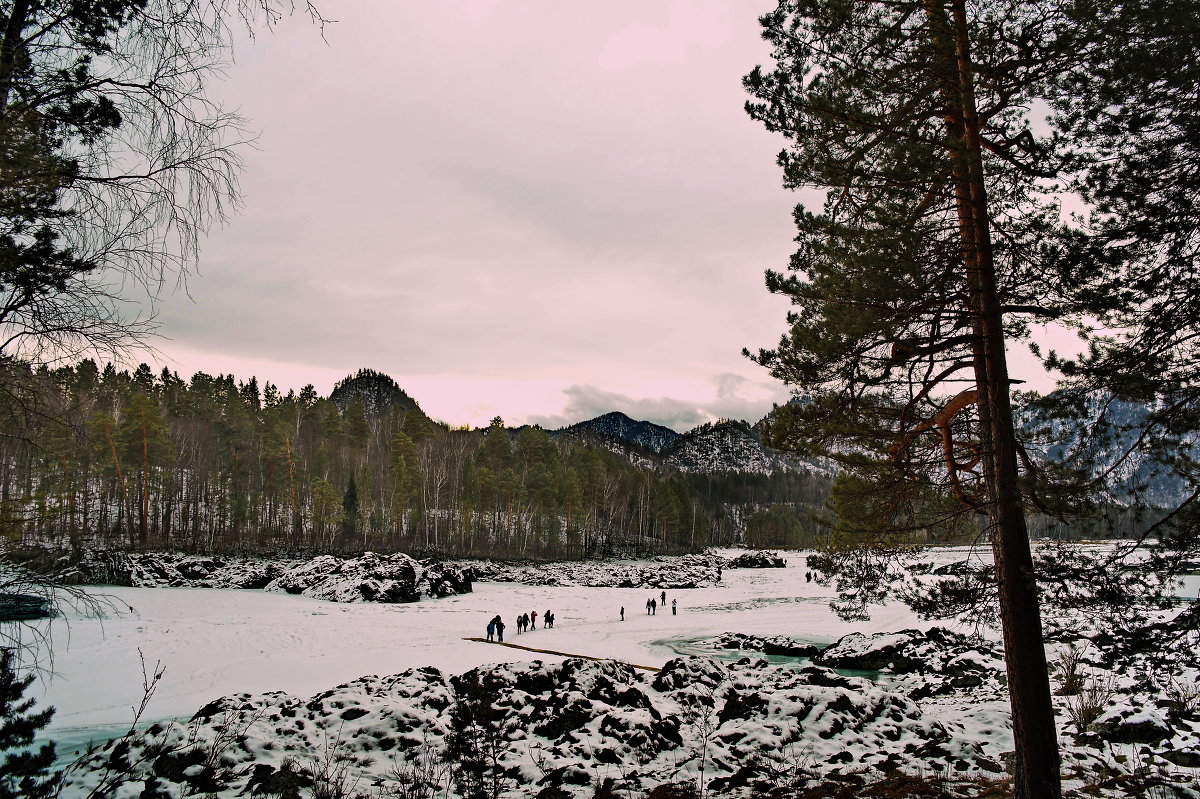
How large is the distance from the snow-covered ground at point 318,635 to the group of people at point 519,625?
0.43 meters

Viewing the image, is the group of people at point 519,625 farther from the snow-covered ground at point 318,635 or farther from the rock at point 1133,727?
the rock at point 1133,727

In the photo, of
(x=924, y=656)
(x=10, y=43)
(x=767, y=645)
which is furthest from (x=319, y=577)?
(x=10, y=43)

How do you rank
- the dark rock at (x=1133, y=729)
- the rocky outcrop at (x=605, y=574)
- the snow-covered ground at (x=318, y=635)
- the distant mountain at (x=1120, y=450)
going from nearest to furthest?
the distant mountain at (x=1120, y=450)
the dark rock at (x=1133, y=729)
the snow-covered ground at (x=318, y=635)
the rocky outcrop at (x=605, y=574)

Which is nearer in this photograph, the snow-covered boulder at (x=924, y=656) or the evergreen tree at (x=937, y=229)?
the evergreen tree at (x=937, y=229)

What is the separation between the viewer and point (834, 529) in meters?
9.30

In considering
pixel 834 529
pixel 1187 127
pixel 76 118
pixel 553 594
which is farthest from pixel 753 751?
pixel 553 594

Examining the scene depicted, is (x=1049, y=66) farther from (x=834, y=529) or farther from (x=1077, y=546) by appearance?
(x=834, y=529)

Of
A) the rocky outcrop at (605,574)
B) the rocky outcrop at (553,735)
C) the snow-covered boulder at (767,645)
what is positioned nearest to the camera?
the rocky outcrop at (553,735)

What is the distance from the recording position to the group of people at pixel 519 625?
21812 mm

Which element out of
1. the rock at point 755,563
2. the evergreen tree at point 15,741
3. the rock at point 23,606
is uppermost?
the rock at point 23,606

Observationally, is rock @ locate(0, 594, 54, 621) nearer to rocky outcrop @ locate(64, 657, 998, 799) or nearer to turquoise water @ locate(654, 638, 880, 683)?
rocky outcrop @ locate(64, 657, 998, 799)

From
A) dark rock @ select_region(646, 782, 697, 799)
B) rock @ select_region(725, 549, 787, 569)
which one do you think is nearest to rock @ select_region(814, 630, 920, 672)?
dark rock @ select_region(646, 782, 697, 799)

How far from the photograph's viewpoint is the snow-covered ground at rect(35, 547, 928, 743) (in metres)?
14.9

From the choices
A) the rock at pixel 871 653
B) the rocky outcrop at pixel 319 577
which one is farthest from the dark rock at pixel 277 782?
the rocky outcrop at pixel 319 577
